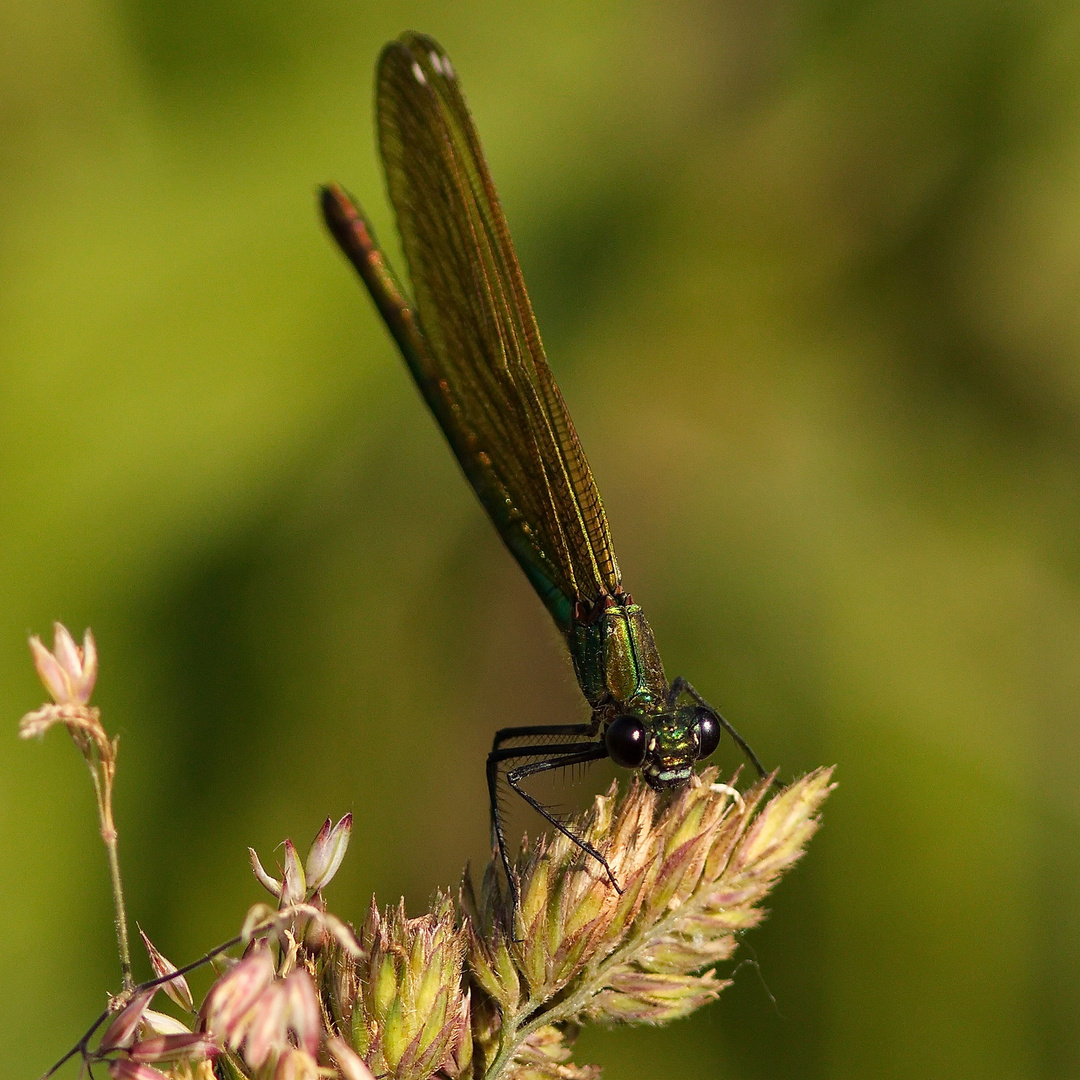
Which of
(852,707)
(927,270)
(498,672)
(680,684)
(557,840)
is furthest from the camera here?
(927,270)

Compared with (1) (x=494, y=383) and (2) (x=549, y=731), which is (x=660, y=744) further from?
(1) (x=494, y=383)

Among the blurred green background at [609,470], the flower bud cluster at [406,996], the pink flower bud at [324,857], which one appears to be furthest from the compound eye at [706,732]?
the blurred green background at [609,470]

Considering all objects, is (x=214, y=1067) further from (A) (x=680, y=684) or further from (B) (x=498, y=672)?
(B) (x=498, y=672)

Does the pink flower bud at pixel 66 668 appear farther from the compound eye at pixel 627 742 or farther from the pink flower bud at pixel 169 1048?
the compound eye at pixel 627 742

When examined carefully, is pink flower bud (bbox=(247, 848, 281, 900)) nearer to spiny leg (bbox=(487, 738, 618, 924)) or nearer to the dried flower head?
the dried flower head

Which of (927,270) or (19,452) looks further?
(927,270)

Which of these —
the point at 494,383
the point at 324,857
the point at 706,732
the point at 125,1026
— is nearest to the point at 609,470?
the point at 494,383

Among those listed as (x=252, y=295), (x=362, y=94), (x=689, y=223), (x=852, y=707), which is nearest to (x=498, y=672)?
(x=852, y=707)
